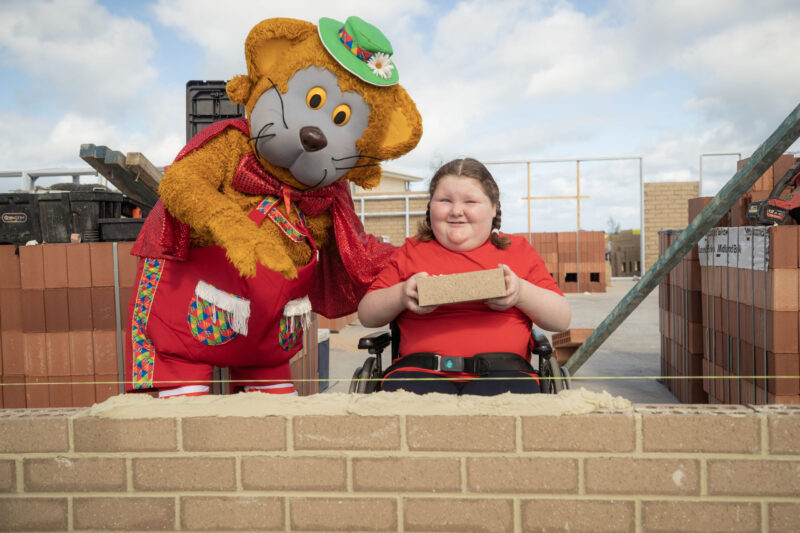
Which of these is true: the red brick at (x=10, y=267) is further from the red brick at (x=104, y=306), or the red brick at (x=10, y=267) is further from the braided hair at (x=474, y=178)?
the braided hair at (x=474, y=178)

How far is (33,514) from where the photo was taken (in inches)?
57.8

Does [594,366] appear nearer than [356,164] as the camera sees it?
No

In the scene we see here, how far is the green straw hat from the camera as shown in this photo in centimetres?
193

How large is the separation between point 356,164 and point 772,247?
1.95m

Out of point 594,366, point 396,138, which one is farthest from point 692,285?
point 396,138

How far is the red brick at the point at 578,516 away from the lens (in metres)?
1.31

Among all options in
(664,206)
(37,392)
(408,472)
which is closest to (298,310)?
(408,472)

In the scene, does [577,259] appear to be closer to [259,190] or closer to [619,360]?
[619,360]

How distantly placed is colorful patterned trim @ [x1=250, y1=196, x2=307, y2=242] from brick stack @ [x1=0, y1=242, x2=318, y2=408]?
3.69 ft

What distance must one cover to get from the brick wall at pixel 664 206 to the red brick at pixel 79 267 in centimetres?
1538

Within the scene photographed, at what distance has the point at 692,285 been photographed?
3557 mm

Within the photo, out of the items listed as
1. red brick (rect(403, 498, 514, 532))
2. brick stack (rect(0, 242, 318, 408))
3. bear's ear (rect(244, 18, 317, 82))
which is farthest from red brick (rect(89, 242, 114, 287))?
red brick (rect(403, 498, 514, 532))

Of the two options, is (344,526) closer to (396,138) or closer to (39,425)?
(39,425)

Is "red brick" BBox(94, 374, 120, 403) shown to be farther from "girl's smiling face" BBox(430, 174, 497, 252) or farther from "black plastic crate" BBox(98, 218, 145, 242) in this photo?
"girl's smiling face" BBox(430, 174, 497, 252)
